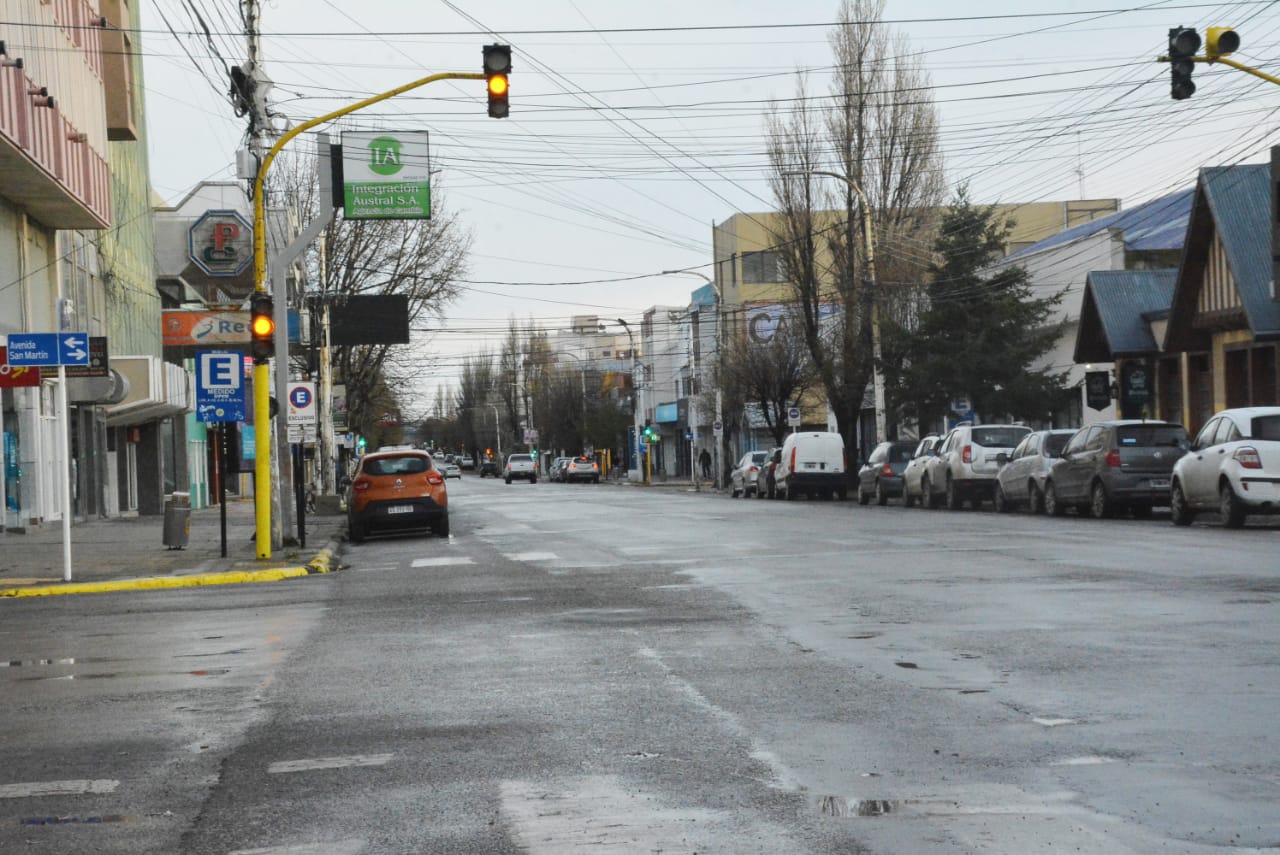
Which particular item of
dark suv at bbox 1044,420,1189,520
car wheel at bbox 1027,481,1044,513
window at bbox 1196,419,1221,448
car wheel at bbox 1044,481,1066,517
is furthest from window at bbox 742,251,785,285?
window at bbox 1196,419,1221,448

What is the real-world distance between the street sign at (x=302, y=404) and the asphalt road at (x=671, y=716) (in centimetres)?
1438

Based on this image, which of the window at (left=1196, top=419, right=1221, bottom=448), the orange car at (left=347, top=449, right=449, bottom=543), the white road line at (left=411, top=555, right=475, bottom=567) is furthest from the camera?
the orange car at (left=347, top=449, right=449, bottom=543)

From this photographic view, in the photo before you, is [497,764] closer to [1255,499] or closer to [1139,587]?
[1139,587]

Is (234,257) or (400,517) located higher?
(234,257)

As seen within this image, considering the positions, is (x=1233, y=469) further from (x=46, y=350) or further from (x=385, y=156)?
(x=385, y=156)

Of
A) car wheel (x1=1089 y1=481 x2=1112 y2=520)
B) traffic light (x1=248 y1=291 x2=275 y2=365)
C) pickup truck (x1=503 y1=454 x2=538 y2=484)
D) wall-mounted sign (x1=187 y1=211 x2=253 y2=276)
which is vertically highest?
wall-mounted sign (x1=187 y1=211 x2=253 y2=276)

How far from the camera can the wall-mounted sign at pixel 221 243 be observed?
53.1 m

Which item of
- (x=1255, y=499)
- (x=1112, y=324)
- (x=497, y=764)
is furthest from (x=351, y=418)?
(x=497, y=764)

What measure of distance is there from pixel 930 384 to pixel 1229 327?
448 inches

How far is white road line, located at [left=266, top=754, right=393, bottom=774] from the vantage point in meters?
7.49

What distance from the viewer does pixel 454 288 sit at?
6281cm

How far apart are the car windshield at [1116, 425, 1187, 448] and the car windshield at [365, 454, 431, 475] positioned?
13087mm

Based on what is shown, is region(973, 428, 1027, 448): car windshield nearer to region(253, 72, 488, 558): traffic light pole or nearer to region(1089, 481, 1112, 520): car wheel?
region(1089, 481, 1112, 520): car wheel

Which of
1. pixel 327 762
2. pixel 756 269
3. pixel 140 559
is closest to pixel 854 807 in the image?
pixel 327 762
